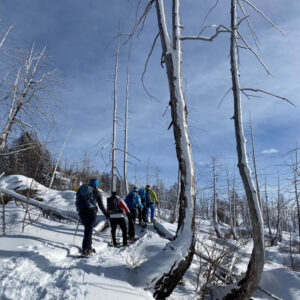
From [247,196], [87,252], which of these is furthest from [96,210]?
[247,196]

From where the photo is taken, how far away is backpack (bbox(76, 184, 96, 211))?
4617mm

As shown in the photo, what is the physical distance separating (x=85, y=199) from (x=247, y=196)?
3.23 meters

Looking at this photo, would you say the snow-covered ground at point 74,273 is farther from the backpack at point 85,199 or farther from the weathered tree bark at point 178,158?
the backpack at point 85,199

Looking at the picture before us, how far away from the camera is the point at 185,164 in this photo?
3.67 m

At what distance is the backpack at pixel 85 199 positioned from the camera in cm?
462

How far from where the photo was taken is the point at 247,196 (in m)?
3.89

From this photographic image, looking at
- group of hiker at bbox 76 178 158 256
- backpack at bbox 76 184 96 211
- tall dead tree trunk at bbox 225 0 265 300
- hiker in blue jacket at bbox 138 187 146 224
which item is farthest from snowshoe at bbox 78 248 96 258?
hiker in blue jacket at bbox 138 187 146 224

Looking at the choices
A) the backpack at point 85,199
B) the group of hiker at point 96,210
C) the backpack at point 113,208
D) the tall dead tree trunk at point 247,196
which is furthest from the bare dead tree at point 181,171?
the backpack at point 113,208

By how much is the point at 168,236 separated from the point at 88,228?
366 centimetres

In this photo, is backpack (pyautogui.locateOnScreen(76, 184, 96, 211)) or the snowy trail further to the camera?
backpack (pyautogui.locateOnScreen(76, 184, 96, 211))

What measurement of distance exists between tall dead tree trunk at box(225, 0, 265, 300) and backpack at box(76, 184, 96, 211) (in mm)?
3088

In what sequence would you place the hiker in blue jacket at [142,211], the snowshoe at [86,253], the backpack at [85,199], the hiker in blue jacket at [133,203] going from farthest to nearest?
the hiker in blue jacket at [142,211] < the hiker in blue jacket at [133,203] < the backpack at [85,199] < the snowshoe at [86,253]

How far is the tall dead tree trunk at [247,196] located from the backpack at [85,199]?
3088 mm

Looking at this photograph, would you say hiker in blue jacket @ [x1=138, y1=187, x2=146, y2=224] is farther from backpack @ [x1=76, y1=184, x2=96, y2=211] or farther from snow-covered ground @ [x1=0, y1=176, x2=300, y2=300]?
backpack @ [x1=76, y1=184, x2=96, y2=211]
